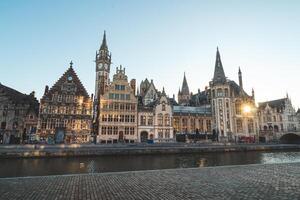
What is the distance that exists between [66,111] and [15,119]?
1326 centimetres

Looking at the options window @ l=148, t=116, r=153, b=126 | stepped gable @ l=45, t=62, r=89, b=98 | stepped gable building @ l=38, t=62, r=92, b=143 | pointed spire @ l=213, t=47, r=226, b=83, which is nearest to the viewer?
stepped gable building @ l=38, t=62, r=92, b=143

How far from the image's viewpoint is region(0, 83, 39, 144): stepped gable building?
4759 cm

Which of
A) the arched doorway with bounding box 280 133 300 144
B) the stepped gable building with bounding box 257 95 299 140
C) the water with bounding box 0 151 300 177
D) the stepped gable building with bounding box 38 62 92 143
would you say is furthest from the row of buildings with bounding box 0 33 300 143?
the water with bounding box 0 151 300 177

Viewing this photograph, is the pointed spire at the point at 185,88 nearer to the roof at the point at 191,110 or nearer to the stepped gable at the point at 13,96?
the roof at the point at 191,110

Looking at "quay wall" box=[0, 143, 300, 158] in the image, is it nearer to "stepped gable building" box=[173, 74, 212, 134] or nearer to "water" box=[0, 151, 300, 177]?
"water" box=[0, 151, 300, 177]

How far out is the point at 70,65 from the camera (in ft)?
168

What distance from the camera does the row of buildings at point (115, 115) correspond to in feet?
156

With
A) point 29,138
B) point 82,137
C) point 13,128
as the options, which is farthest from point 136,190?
point 13,128

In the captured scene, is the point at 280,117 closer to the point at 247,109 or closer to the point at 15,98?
the point at 247,109

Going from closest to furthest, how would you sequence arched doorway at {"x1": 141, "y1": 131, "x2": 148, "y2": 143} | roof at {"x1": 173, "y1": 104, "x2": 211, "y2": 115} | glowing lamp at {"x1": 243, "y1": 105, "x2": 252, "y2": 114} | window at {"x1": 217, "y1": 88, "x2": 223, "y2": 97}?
1. arched doorway at {"x1": 141, "y1": 131, "x2": 148, "y2": 143}
2. roof at {"x1": 173, "y1": 104, "x2": 211, "y2": 115}
3. window at {"x1": 217, "y1": 88, "x2": 223, "y2": 97}
4. glowing lamp at {"x1": 243, "y1": 105, "x2": 252, "y2": 114}

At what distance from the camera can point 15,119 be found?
49.3m

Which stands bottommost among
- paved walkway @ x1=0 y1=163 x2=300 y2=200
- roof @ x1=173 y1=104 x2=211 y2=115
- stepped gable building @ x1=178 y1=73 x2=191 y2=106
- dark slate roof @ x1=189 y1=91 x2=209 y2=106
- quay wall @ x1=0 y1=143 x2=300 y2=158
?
quay wall @ x1=0 y1=143 x2=300 y2=158

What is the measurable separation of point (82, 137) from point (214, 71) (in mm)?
53764

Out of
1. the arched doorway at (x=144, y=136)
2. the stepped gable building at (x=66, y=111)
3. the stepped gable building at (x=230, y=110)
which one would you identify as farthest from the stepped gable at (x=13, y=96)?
the stepped gable building at (x=230, y=110)
